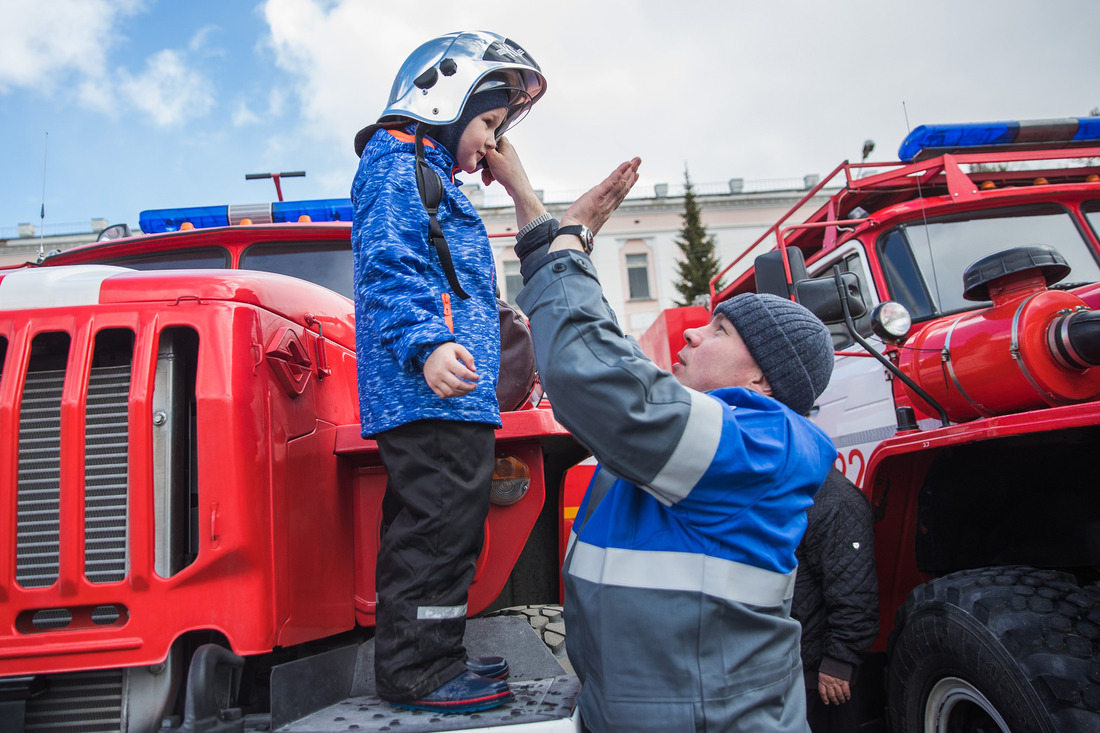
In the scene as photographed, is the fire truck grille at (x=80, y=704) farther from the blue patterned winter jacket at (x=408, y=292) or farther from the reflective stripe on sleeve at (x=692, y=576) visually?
the reflective stripe on sleeve at (x=692, y=576)

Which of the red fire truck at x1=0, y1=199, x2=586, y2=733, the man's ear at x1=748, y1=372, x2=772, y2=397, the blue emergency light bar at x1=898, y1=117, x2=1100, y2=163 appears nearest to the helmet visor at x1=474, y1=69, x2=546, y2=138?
the red fire truck at x1=0, y1=199, x2=586, y2=733

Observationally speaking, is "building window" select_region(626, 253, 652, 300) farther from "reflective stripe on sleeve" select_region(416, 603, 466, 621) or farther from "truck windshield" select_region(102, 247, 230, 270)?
"reflective stripe on sleeve" select_region(416, 603, 466, 621)

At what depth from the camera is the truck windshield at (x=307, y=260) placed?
323cm

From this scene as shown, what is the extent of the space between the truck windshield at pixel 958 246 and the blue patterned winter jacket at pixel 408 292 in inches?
92.1

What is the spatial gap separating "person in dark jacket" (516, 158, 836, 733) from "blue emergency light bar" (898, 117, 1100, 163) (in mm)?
3168

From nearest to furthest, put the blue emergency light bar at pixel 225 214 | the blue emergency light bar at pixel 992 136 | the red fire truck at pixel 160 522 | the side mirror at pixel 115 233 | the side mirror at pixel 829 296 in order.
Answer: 1. the red fire truck at pixel 160 522
2. the side mirror at pixel 829 296
3. the side mirror at pixel 115 233
4. the blue emergency light bar at pixel 225 214
5. the blue emergency light bar at pixel 992 136

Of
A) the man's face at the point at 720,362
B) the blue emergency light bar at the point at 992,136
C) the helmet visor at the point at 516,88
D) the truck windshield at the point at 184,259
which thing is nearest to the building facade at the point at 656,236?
the blue emergency light bar at the point at 992,136

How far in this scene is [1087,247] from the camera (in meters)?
3.58

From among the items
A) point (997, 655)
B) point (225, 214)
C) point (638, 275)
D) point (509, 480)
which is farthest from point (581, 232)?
point (638, 275)

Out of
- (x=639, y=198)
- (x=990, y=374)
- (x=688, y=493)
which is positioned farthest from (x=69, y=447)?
(x=639, y=198)

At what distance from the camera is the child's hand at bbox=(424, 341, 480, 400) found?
1.62 m

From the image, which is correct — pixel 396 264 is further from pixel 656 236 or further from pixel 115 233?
pixel 656 236

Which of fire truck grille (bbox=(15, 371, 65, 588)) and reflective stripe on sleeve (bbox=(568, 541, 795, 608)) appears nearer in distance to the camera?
reflective stripe on sleeve (bbox=(568, 541, 795, 608))

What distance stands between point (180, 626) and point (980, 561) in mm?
2651
